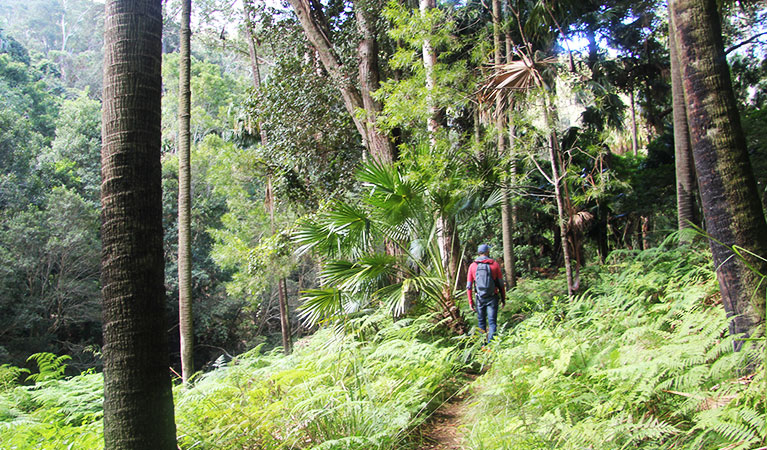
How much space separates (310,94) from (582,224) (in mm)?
7085

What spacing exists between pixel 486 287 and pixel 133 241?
5172 millimetres

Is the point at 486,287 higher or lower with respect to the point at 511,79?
lower

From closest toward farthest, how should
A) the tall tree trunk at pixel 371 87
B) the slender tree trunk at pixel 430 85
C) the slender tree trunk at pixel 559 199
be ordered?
the slender tree trunk at pixel 559 199
the slender tree trunk at pixel 430 85
the tall tree trunk at pixel 371 87

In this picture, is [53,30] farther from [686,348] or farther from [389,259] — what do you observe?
[686,348]

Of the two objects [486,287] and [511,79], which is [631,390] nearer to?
[486,287]

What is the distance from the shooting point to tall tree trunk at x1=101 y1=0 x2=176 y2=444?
2.33 meters

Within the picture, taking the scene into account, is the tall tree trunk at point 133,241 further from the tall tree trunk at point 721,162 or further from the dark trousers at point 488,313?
the dark trousers at point 488,313

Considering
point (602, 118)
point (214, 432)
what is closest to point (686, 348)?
point (214, 432)

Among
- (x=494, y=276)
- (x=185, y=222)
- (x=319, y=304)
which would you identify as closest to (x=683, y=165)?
(x=494, y=276)

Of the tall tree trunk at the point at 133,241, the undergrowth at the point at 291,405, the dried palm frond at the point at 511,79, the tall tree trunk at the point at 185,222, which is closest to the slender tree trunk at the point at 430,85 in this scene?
the dried palm frond at the point at 511,79

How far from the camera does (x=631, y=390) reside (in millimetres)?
Answer: 2941

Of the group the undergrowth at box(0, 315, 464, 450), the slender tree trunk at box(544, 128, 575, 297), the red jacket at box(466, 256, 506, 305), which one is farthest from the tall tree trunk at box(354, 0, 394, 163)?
the undergrowth at box(0, 315, 464, 450)

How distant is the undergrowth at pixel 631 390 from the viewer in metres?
2.42

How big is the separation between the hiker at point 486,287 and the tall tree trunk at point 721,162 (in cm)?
345
